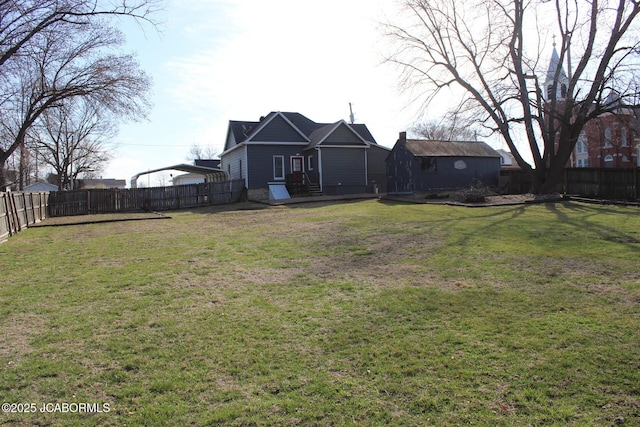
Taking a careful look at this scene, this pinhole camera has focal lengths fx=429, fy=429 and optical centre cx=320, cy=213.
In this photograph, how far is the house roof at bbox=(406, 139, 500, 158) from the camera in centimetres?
2823

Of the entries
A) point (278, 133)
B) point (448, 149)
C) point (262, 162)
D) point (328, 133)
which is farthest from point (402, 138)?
point (262, 162)

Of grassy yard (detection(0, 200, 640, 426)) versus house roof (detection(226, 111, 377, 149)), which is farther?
house roof (detection(226, 111, 377, 149))

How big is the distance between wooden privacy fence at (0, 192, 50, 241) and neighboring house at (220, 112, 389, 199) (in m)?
12.3

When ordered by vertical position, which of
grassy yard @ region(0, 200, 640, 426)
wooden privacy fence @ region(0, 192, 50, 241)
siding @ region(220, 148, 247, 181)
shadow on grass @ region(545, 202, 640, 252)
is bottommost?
grassy yard @ region(0, 200, 640, 426)

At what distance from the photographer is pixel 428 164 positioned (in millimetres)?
28141

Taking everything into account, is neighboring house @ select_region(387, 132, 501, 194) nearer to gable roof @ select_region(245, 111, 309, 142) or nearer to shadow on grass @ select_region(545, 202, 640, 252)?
gable roof @ select_region(245, 111, 309, 142)

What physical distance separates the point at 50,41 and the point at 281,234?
15.3 m

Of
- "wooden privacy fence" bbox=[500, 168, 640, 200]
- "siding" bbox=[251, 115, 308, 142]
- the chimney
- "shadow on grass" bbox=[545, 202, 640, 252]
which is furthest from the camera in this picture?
"siding" bbox=[251, 115, 308, 142]

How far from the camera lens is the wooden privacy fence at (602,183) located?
19781mm

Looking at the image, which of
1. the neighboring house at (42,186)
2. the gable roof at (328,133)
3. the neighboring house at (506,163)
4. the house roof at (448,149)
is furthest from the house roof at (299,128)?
the neighboring house at (42,186)

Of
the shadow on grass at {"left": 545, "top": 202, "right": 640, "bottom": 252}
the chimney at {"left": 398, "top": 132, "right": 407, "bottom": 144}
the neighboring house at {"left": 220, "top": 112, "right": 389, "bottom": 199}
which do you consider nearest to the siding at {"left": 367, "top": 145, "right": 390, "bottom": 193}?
the neighboring house at {"left": 220, "top": 112, "right": 389, "bottom": 199}

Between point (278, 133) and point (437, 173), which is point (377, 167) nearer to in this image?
point (437, 173)

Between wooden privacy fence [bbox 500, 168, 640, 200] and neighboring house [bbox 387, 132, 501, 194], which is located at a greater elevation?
neighboring house [bbox 387, 132, 501, 194]

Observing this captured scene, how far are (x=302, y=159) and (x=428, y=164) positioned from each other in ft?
29.1
